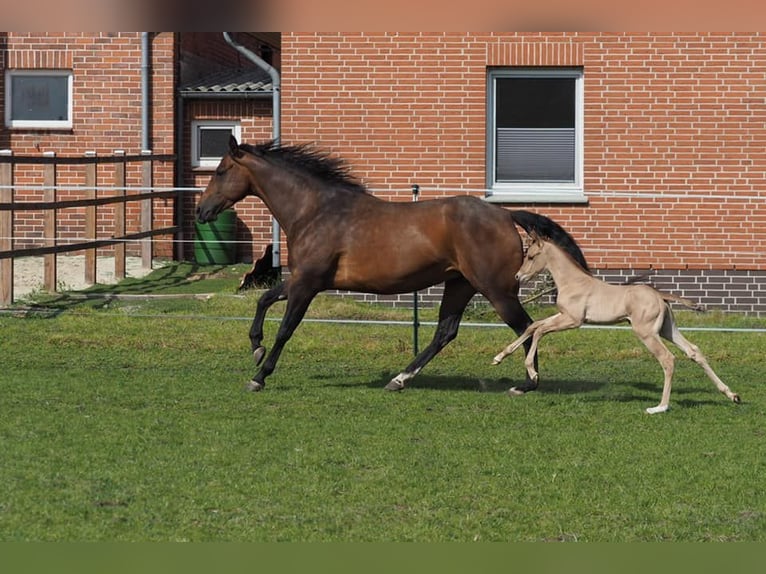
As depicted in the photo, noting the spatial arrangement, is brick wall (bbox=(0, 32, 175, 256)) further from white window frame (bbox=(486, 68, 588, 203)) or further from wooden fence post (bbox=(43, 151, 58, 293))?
white window frame (bbox=(486, 68, 588, 203))

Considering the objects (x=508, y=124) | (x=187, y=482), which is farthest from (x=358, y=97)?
(x=187, y=482)

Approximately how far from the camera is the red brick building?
45.3 feet

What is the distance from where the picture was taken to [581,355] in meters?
11.4

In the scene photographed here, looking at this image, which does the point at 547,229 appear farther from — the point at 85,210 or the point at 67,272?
the point at 67,272

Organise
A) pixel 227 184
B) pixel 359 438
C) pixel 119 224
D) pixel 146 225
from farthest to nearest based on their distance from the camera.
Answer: pixel 146 225 < pixel 119 224 < pixel 227 184 < pixel 359 438

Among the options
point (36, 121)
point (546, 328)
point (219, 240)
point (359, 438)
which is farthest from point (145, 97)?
point (359, 438)

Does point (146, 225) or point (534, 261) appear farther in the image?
point (146, 225)

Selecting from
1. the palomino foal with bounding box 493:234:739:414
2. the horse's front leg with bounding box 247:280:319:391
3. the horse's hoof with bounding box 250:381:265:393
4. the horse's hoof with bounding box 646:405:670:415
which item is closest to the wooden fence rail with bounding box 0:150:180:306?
the horse's front leg with bounding box 247:280:319:391

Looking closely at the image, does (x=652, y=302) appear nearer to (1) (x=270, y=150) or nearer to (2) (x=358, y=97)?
(1) (x=270, y=150)

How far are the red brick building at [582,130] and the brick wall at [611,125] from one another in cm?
2

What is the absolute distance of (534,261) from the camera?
8.46m

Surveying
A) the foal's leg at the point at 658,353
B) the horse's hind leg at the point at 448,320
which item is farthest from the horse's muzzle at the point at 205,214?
the foal's leg at the point at 658,353

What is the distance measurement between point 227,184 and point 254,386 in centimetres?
173

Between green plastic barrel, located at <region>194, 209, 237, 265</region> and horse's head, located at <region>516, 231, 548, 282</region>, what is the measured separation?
914cm
